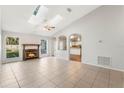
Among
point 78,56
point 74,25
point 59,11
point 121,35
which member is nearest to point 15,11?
point 59,11

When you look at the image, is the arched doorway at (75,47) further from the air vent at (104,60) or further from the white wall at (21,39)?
the white wall at (21,39)

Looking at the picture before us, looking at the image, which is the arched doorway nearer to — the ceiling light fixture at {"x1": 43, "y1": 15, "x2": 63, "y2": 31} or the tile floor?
the ceiling light fixture at {"x1": 43, "y1": 15, "x2": 63, "y2": 31}

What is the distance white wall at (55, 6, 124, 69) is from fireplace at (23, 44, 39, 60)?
3.87 meters

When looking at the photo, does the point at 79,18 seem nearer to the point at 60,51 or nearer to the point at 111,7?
the point at 111,7

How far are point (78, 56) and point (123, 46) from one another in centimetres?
301

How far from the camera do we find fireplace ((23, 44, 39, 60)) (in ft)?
23.9

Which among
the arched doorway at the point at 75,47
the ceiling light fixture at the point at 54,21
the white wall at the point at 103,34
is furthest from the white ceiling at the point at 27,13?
the arched doorway at the point at 75,47

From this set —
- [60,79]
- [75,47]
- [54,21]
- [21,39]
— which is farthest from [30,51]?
[60,79]

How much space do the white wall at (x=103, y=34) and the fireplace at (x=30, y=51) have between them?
3872mm

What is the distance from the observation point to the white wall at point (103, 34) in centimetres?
470

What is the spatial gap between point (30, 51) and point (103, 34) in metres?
5.65

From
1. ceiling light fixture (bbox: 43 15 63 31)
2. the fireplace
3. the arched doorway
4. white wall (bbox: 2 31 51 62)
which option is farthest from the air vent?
white wall (bbox: 2 31 51 62)

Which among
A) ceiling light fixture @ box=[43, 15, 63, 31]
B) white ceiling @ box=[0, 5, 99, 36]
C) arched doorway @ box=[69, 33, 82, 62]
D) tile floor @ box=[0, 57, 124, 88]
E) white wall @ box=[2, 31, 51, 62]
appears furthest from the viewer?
arched doorway @ box=[69, 33, 82, 62]

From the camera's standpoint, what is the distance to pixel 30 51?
25.3 feet
